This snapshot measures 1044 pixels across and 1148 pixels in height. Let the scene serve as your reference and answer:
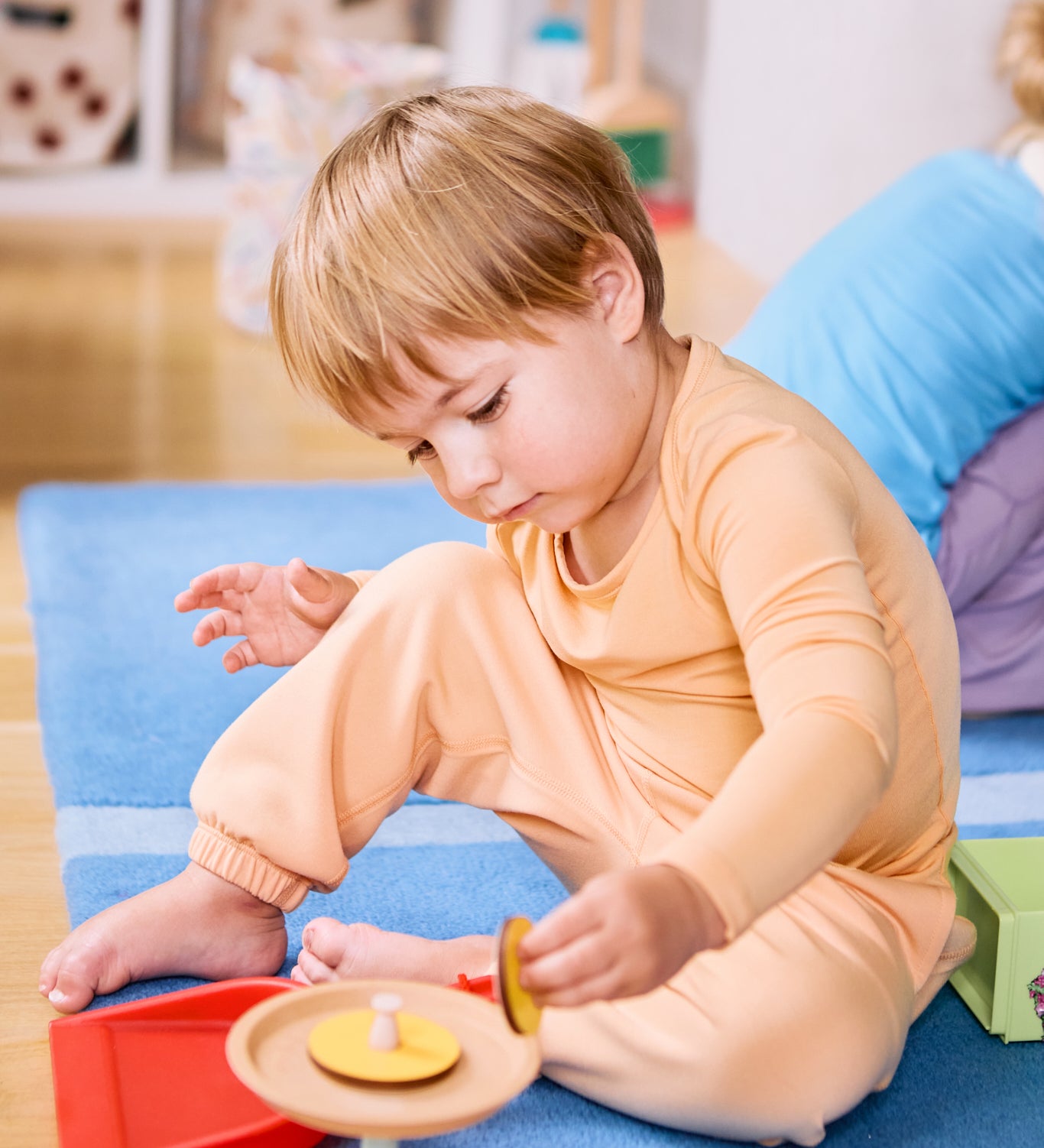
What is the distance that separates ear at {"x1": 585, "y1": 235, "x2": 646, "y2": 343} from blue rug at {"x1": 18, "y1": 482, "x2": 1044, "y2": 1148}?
1.29 ft

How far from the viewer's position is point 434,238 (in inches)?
29.7

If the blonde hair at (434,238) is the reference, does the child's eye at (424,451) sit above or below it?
below

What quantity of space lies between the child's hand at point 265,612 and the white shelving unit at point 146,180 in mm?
2534

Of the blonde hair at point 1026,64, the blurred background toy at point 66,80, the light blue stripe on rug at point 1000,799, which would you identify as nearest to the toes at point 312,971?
the light blue stripe on rug at point 1000,799

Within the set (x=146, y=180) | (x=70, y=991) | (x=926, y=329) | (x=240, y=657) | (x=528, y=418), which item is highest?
(x=528, y=418)

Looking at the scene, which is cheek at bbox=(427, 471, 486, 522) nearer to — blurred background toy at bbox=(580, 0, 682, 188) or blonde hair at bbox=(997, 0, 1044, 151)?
blonde hair at bbox=(997, 0, 1044, 151)

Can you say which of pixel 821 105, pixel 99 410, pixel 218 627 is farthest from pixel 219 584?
pixel 821 105

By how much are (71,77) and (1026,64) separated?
2.22 metres

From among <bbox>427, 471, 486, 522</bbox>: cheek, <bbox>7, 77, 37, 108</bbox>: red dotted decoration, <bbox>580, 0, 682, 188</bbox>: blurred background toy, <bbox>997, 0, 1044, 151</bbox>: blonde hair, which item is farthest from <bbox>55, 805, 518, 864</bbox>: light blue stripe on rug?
<bbox>7, 77, 37, 108</bbox>: red dotted decoration

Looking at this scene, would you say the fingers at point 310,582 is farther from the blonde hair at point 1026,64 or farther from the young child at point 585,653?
the blonde hair at point 1026,64

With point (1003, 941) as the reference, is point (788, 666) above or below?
above

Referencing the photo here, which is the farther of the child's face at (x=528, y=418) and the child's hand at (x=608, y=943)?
the child's face at (x=528, y=418)

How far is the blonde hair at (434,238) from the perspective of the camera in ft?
2.45

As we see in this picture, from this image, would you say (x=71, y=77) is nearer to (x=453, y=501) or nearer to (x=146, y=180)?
(x=146, y=180)
